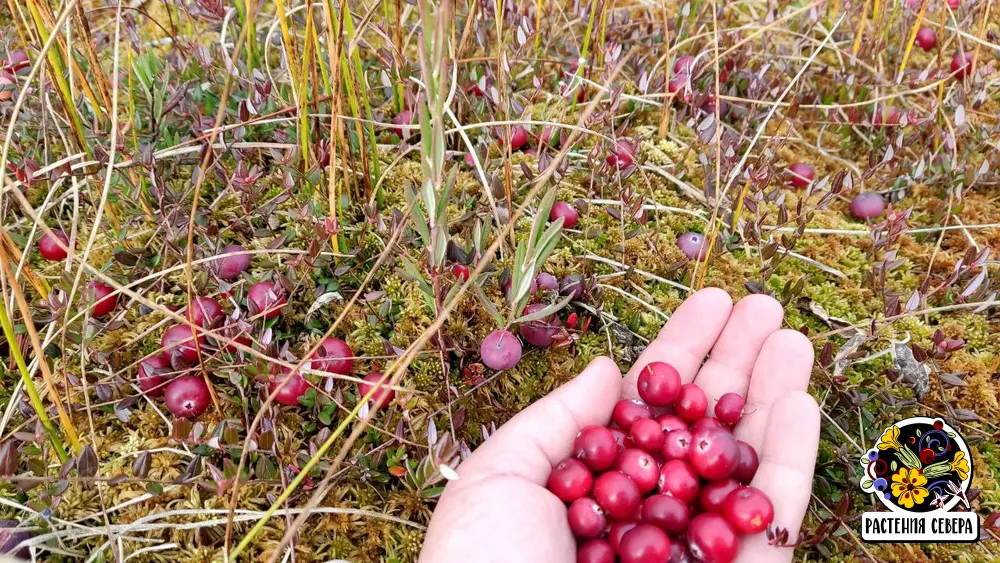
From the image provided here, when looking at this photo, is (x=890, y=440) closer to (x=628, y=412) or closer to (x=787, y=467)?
(x=787, y=467)

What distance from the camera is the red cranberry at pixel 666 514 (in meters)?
2.37

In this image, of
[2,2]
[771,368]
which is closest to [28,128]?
[2,2]

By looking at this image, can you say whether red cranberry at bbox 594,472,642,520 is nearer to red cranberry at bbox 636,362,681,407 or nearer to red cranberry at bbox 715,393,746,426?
red cranberry at bbox 636,362,681,407

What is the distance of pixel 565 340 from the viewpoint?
9.38 ft

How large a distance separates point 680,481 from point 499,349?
0.82m

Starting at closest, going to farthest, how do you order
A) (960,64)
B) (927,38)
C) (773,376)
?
(773,376)
(960,64)
(927,38)

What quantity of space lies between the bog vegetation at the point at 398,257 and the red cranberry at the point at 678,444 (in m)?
0.50

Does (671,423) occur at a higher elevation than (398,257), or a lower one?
lower

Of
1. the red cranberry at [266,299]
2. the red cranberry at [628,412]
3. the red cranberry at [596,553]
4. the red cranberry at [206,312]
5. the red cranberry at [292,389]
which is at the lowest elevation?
the red cranberry at [596,553]

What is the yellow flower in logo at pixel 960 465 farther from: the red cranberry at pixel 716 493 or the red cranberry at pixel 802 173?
the red cranberry at pixel 802 173

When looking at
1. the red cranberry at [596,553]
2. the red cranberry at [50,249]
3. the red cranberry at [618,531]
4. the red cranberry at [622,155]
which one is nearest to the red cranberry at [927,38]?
the red cranberry at [622,155]

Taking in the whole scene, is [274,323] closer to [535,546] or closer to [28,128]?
[535,546]

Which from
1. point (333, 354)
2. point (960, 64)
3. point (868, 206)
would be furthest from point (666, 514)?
point (960, 64)

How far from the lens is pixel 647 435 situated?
2.54m
